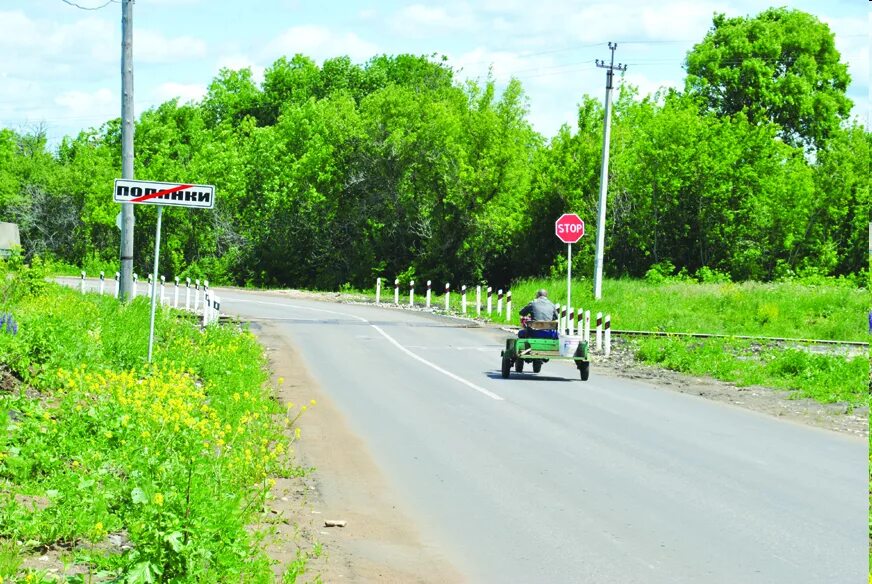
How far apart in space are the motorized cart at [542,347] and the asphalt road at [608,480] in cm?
69

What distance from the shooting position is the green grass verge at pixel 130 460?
6.75 m

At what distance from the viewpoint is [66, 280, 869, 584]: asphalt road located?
26.7 feet

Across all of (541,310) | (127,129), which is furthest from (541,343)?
(127,129)

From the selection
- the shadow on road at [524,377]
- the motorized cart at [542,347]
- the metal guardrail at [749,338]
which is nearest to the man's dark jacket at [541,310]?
the motorized cart at [542,347]

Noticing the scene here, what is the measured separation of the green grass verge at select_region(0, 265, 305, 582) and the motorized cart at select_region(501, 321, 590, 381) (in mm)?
5219

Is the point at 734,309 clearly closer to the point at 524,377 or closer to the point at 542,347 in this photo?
the point at 524,377

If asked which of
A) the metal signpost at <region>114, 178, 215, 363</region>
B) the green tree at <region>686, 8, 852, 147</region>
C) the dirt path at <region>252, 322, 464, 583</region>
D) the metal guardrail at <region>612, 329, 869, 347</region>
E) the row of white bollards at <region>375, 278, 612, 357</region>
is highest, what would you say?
the green tree at <region>686, 8, 852, 147</region>

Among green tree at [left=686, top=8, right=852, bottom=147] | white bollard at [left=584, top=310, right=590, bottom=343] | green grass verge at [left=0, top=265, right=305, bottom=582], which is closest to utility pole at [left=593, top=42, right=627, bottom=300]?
white bollard at [left=584, top=310, right=590, bottom=343]

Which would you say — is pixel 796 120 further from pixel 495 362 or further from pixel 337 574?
pixel 337 574

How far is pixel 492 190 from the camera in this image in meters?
→ 55.5

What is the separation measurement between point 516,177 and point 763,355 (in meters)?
30.5

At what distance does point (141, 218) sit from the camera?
68.7m

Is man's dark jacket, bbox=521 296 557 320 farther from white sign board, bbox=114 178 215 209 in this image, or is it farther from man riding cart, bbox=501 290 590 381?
white sign board, bbox=114 178 215 209

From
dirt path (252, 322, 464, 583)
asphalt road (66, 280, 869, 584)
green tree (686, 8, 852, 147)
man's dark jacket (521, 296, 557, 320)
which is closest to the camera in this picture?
dirt path (252, 322, 464, 583)
